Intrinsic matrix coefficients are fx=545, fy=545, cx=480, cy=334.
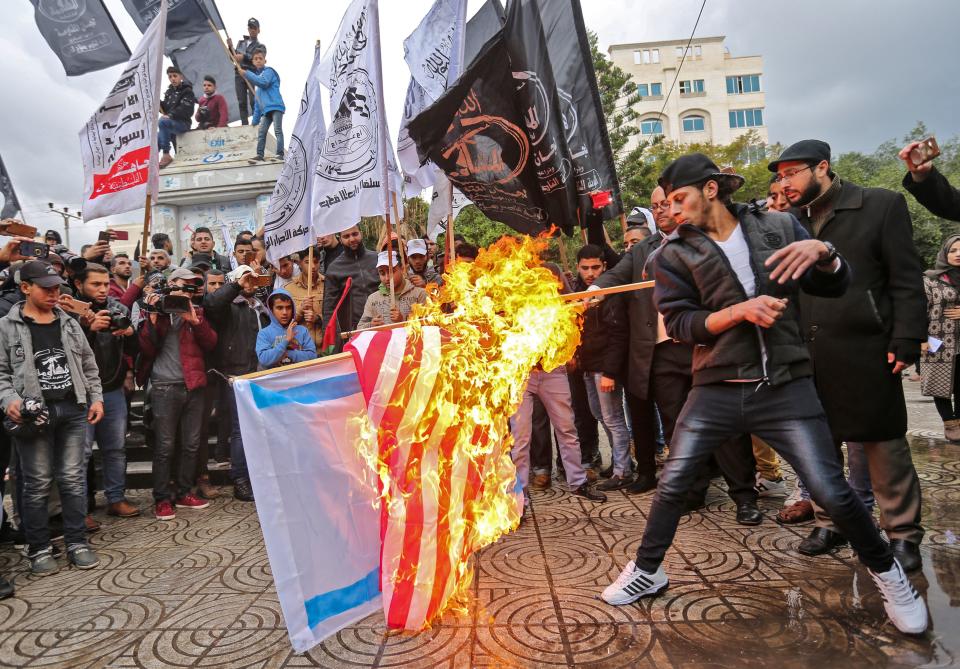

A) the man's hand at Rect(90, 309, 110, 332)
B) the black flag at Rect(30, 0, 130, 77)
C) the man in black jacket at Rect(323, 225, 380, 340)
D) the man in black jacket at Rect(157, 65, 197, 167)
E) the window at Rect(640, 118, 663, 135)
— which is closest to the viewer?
the man's hand at Rect(90, 309, 110, 332)

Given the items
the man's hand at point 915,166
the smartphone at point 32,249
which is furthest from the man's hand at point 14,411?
the man's hand at point 915,166

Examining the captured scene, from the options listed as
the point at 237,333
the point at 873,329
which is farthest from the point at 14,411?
the point at 873,329

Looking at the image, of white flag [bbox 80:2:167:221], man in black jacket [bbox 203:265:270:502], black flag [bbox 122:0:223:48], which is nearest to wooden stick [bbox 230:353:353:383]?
man in black jacket [bbox 203:265:270:502]

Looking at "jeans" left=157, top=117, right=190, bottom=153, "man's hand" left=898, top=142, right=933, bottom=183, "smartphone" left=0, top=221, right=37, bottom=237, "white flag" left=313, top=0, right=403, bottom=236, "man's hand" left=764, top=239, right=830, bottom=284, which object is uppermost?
"jeans" left=157, top=117, right=190, bottom=153

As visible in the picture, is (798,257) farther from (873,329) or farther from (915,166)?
(915,166)

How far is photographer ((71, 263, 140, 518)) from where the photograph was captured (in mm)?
5418

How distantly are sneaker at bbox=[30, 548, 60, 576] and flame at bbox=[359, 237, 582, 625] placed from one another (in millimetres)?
3179

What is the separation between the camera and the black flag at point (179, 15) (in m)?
9.67

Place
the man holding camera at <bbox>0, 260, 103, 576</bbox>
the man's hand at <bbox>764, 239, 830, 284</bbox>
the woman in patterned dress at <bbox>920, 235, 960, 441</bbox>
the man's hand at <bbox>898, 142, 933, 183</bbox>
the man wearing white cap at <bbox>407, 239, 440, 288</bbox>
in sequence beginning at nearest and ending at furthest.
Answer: the man's hand at <bbox>764, 239, 830, 284</bbox>, the man's hand at <bbox>898, 142, 933, 183</bbox>, the man holding camera at <bbox>0, 260, 103, 576</bbox>, the woman in patterned dress at <bbox>920, 235, 960, 441</bbox>, the man wearing white cap at <bbox>407, 239, 440, 288</bbox>

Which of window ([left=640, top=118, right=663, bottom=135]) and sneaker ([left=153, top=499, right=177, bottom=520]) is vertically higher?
window ([left=640, top=118, right=663, bottom=135])

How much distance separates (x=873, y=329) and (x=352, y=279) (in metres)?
5.34

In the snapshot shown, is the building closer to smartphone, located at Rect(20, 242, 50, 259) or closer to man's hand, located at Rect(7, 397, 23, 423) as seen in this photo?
smartphone, located at Rect(20, 242, 50, 259)

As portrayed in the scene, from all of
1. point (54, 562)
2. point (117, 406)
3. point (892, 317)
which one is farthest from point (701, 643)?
point (117, 406)

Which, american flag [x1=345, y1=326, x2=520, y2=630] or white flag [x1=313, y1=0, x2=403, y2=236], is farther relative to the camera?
white flag [x1=313, y1=0, x2=403, y2=236]
